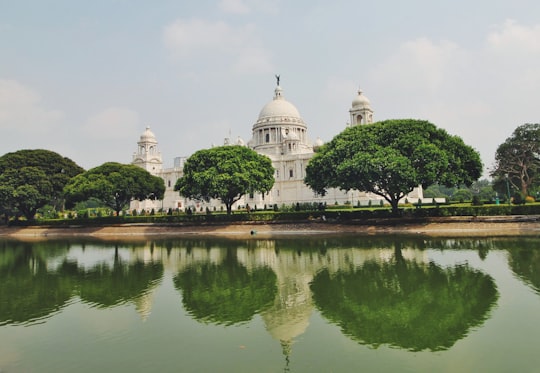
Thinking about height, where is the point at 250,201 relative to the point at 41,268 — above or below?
above

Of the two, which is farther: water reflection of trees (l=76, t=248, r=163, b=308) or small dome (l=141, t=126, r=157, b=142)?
small dome (l=141, t=126, r=157, b=142)

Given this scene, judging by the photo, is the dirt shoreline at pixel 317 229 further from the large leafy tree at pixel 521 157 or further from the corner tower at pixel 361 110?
the corner tower at pixel 361 110

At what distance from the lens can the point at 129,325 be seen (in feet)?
38.9

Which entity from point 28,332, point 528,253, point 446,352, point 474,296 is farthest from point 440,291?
point 28,332

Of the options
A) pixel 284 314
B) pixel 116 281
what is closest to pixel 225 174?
pixel 116 281

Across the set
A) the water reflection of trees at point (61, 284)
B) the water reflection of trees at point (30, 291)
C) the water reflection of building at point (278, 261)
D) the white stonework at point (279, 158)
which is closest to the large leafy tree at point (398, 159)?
the water reflection of building at point (278, 261)

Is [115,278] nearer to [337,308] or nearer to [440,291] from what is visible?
[337,308]

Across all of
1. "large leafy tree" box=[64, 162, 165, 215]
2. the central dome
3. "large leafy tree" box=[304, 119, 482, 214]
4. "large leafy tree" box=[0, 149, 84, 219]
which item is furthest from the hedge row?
the central dome

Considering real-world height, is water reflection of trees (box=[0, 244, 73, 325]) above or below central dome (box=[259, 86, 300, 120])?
below

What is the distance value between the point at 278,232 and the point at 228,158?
11382 mm

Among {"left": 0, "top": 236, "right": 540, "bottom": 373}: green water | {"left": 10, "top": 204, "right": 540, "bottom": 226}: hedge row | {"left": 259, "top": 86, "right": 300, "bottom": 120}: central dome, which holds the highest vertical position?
{"left": 259, "top": 86, "right": 300, "bottom": 120}: central dome

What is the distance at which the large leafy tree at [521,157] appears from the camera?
56062 mm

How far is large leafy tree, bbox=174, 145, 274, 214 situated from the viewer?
4447 centimetres

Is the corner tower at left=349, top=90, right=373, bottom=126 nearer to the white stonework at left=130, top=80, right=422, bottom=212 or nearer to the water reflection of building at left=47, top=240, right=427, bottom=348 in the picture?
the white stonework at left=130, top=80, right=422, bottom=212
